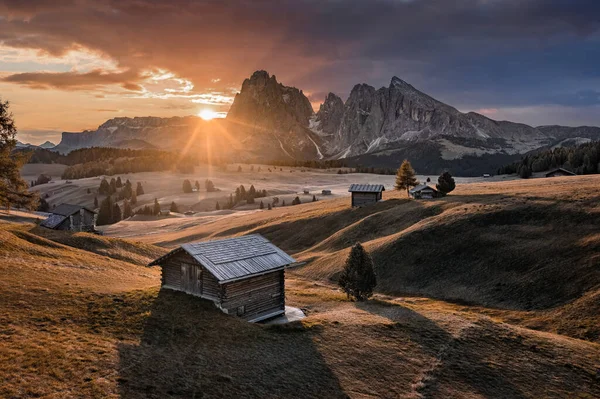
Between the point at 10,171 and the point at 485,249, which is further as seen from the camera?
the point at 485,249

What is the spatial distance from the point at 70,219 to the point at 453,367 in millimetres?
75444

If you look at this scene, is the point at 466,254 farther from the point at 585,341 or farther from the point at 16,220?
the point at 16,220

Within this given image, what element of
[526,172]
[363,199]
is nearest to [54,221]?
[363,199]

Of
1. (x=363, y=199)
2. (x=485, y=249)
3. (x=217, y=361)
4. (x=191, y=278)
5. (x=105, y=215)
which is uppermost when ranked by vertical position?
(x=363, y=199)

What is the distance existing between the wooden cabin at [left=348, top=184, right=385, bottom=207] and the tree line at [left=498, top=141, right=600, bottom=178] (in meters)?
92.6

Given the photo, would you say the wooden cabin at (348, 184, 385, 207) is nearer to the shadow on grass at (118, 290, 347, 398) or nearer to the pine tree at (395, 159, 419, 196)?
the pine tree at (395, 159, 419, 196)

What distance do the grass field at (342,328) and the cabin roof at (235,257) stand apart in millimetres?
3109

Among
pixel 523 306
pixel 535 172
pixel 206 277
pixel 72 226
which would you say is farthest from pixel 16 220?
pixel 535 172

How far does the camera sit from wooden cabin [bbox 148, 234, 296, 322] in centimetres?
2936

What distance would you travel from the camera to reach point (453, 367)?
23.0 meters

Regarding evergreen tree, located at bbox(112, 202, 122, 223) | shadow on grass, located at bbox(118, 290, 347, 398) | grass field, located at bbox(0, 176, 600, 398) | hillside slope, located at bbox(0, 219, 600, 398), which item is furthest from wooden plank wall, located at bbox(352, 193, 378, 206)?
evergreen tree, located at bbox(112, 202, 122, 223)

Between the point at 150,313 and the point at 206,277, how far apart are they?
5.22 metres

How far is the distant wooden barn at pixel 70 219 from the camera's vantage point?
76.6 meters

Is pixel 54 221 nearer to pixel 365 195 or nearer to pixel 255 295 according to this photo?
pixel 365 195
